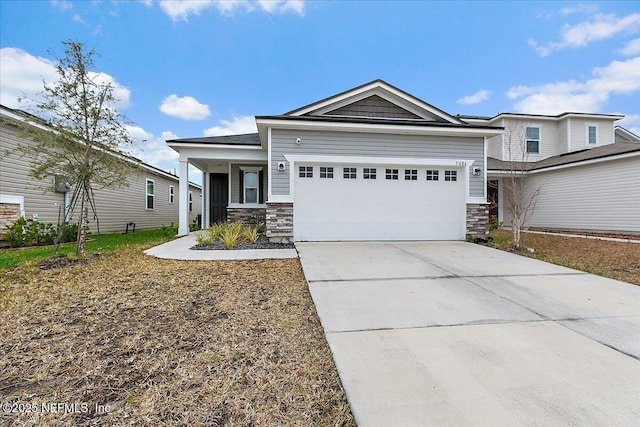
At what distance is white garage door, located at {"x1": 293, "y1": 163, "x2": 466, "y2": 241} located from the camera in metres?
8.96

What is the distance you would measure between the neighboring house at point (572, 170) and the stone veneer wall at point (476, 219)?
6.59 feet

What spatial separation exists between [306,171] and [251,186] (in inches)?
157

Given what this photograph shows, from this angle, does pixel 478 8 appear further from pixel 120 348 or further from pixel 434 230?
pixel 120 348

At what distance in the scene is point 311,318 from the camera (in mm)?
3480

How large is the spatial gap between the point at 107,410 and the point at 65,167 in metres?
6.15

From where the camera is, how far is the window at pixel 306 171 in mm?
8977

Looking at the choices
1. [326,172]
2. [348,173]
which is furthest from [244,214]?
[348,173]

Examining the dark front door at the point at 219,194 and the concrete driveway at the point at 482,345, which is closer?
the concrete driveway at the point at 482,345

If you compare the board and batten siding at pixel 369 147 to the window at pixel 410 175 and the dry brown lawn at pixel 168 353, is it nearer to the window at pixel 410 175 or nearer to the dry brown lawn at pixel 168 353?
the window at pixel 410 175

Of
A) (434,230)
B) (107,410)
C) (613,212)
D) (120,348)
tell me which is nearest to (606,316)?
(107,410)

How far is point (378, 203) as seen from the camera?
30.0 feet

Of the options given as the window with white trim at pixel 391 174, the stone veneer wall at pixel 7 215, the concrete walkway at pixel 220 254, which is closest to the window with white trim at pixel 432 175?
the window with white trim at pixel 391 174

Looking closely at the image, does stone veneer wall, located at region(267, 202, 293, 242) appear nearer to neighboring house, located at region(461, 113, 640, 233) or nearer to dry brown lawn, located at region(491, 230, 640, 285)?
dry brown lawn, located at region(491, 230, 640, 285)

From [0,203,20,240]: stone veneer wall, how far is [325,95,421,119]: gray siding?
33.8ft
